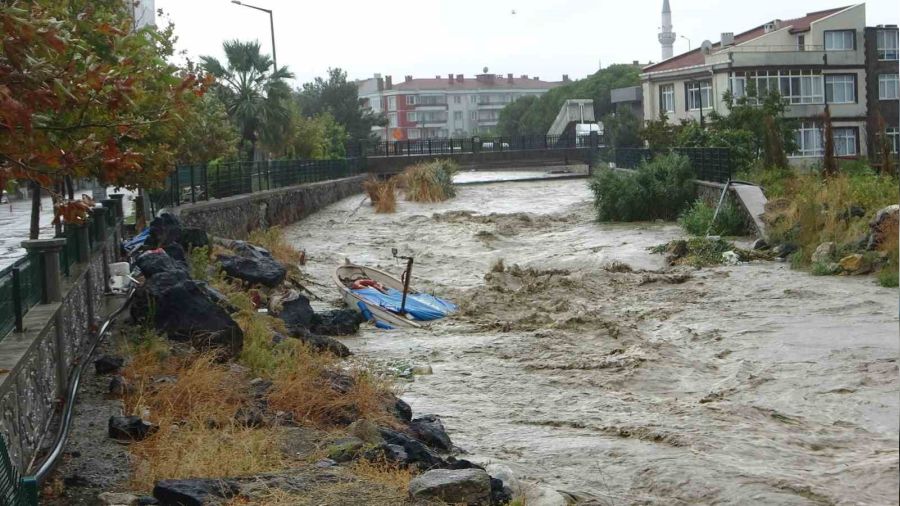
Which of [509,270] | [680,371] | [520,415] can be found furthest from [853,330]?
[509,270]

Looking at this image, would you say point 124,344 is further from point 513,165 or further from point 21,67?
point 513,165

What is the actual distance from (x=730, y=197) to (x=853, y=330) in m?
16.1

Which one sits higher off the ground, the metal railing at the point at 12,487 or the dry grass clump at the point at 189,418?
the metal railing at the point at 12,487

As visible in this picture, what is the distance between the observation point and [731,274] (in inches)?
1069

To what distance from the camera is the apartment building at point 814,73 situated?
6675 centimetres

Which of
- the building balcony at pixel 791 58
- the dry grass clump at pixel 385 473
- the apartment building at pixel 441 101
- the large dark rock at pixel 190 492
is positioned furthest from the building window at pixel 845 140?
the apartment building at pixel 441 101

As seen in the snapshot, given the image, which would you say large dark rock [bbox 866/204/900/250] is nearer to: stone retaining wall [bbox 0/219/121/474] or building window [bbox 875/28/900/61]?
stone retaining wall [bbox 0/219/121/474]

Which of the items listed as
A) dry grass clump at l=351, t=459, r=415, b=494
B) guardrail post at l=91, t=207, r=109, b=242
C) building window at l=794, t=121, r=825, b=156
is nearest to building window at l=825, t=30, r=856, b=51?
building window at l=794, t=121, r=825, b=156

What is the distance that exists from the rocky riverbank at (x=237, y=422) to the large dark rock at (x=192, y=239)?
2.78 meters

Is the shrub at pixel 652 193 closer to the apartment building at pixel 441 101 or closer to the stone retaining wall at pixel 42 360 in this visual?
the stone retaining wall at pixel 42 360

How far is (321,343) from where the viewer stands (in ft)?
60.9

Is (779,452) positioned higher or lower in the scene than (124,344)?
lower

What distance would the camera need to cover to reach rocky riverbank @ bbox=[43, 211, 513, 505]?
9.69 metres

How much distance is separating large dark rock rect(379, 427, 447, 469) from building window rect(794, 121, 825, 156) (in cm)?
5780
